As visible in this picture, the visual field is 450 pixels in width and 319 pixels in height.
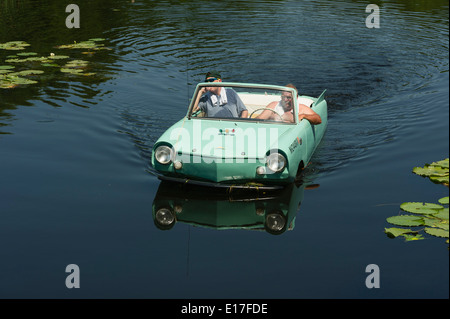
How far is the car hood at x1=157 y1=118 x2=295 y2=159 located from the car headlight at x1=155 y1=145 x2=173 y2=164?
0.10 meters

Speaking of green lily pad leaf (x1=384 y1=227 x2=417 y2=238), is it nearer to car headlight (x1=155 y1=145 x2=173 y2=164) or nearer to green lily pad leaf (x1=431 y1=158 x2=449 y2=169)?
green lily pad leaf (x1=431 y1=158 x2=449 y2=169)

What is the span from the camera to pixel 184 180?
29.5 ft

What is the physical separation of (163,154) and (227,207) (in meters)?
1.18

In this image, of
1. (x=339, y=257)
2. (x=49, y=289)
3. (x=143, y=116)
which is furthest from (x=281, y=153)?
(x=143, y=116)

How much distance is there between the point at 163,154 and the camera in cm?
898

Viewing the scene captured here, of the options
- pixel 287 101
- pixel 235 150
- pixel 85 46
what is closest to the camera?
pixel 235 150

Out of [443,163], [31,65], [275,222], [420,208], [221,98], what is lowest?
[275,222]

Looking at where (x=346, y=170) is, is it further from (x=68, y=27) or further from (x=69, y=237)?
(x=68, y=27)

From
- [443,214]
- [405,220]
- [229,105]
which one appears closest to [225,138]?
[229,105]

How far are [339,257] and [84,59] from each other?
13.3m

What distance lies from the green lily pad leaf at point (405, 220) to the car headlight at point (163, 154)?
304cm

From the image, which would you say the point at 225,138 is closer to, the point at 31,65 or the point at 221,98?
the point at 221,98

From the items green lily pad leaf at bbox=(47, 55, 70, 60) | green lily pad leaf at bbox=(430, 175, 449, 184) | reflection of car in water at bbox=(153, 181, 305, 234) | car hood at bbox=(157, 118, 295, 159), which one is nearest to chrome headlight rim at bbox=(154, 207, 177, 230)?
reflection of car in water at bbox=(153, 181, 305, 234)

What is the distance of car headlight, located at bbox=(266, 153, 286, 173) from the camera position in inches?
342
